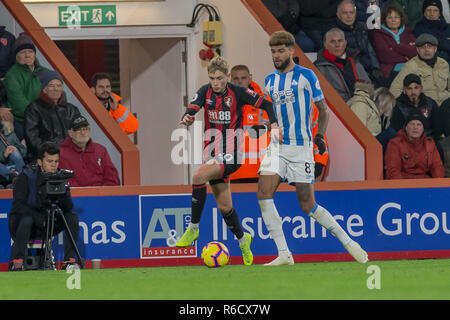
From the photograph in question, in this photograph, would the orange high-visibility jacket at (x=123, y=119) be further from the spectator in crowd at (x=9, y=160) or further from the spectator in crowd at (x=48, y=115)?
the spectator in crowd at (x=9, y=160)

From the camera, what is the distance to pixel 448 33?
1488cm

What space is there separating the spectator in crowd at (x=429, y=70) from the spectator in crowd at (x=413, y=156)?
1.13 meters

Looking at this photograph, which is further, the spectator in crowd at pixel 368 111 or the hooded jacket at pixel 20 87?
the spectator in crowd at pixel 368 111

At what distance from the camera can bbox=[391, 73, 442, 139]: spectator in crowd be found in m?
13.4

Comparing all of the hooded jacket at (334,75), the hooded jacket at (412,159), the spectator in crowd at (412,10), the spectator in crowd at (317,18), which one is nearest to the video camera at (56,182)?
the hooded jacket at (412,159)

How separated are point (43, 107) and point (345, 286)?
4.99 m

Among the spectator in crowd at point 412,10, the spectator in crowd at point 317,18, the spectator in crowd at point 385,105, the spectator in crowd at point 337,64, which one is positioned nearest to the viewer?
the spectator in crowd at point 337,64

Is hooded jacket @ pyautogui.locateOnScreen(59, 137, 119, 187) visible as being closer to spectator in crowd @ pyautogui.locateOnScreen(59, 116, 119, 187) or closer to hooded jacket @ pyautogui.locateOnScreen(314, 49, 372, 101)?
spectator in crowd @ pyautogui.locateOnScreen(59, 116, 119, 187)

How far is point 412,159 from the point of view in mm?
12773

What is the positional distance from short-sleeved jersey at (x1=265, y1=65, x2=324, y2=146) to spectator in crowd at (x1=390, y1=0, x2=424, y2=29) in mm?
4872

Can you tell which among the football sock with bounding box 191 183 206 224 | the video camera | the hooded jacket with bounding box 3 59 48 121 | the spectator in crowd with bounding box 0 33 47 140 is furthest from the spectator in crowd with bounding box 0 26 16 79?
the football sock with bounding box 191 183 206 224

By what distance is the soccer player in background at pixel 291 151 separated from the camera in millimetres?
10391
